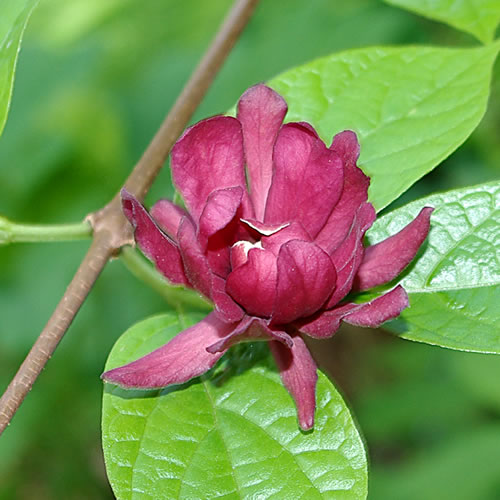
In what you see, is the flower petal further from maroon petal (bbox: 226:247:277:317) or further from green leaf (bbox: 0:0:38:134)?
green leaf (bbox: 0:0:38:134)

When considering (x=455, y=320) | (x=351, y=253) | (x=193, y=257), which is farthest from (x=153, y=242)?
(x=455, y=320)

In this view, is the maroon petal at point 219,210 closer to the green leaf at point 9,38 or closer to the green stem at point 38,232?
the green stem at point 38,232

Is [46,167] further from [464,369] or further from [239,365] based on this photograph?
[239,365]

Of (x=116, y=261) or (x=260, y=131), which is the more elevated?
(x=260, y=131)

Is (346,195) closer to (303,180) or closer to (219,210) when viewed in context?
(303,180)

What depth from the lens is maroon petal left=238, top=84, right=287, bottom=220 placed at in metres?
1.45

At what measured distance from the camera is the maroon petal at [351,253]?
51.6 inches

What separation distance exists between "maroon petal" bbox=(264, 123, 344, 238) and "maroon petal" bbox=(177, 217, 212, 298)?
0.18 metres

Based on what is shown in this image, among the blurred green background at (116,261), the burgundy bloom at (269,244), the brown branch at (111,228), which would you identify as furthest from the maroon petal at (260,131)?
the blurred green background at (116,261)

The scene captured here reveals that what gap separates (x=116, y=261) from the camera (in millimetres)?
3973

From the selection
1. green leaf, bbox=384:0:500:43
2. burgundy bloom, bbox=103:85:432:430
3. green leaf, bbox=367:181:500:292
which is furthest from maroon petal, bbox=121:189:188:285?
green leaf, bbox=384:0:500:43

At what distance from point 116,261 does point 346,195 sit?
270cm

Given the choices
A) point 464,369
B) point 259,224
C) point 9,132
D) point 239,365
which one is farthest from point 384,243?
point 9,132

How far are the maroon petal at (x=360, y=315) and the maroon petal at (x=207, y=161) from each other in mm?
275
